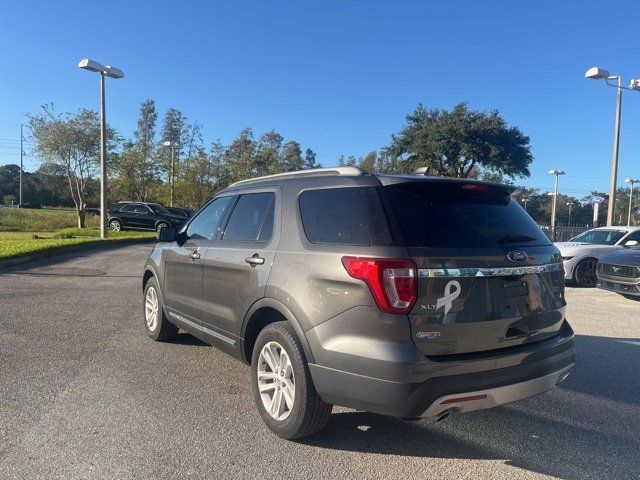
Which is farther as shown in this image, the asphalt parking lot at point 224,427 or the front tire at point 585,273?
the front tire at point 585,273

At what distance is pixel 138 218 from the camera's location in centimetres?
2758

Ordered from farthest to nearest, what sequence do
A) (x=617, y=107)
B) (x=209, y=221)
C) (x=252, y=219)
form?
(x=617, y=107)
(x=209, y=221)
(x=252, y=219)

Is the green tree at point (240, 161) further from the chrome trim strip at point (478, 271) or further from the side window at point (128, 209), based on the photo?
the chrome trim strip at point (478, 271)

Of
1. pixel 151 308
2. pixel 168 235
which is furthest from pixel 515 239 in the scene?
pixel 151 308

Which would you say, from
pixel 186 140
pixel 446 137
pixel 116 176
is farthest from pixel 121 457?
pixel 186 140

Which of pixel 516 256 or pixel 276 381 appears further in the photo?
pixel 276 381

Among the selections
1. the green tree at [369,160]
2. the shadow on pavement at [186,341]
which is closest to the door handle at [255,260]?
the shadow on pavement at [186,341]

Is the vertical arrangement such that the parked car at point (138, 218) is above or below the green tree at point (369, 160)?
below

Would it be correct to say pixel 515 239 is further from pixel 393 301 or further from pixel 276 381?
pixel 276 381

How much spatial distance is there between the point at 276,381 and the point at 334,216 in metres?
1.25

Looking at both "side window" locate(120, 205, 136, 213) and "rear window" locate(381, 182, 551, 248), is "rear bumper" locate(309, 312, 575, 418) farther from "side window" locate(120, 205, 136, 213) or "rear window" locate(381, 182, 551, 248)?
"side window" locate(120, 205, 136, 213)

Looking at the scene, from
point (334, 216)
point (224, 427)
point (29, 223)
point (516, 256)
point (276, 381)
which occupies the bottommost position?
point (224, 427)

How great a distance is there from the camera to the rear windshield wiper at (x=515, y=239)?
3290 millimetres

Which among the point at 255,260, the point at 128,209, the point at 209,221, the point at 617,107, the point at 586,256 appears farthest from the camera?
the point at 128,209
